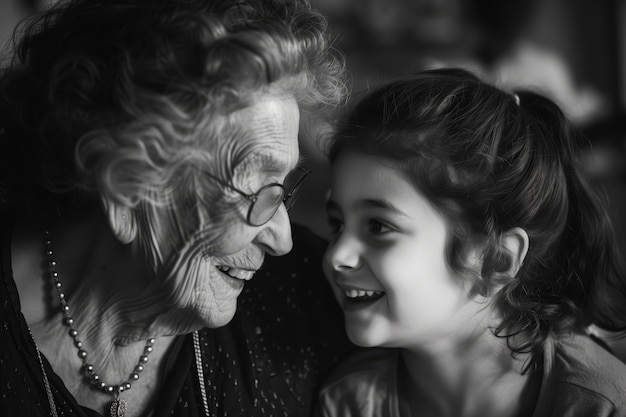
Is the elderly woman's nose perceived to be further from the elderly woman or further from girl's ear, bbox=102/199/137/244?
girl's ear, bbox=102/199/137/244

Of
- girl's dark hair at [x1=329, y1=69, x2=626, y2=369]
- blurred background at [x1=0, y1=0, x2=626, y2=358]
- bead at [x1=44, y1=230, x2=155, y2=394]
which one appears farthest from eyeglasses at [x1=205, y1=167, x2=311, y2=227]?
blurred background at [x1=0, y1=0, x2=626, y2=358]

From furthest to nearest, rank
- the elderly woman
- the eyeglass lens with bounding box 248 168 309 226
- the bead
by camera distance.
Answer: the bead → the eyeglass lens with bounding box 248 168 309 226 → the elderly woman

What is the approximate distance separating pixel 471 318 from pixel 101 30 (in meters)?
0.96

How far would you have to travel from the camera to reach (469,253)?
1379 mm

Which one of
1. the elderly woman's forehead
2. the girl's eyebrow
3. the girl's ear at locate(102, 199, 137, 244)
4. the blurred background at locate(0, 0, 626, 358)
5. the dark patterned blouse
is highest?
the elderly woman's forehead

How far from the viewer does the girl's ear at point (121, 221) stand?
110cm

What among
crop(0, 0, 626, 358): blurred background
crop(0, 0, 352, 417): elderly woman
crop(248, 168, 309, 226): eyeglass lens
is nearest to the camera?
crop(0, 0, 352, 417): elderly woman

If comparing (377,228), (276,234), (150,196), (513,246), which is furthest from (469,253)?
(150,196)

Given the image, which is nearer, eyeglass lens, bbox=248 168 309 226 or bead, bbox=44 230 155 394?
eyeglass lens, bbox=248 168 309 226

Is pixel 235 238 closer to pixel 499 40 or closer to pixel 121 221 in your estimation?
pixel 121 221

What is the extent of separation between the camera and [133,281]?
4.15 ft

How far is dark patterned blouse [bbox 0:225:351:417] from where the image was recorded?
1170 mm

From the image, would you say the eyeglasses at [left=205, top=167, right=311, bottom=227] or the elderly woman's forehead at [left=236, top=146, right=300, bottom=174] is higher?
the elderly woman's forehead at [left=236, top=146, right=300, bottom=174]

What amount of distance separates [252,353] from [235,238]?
363 millimetres
